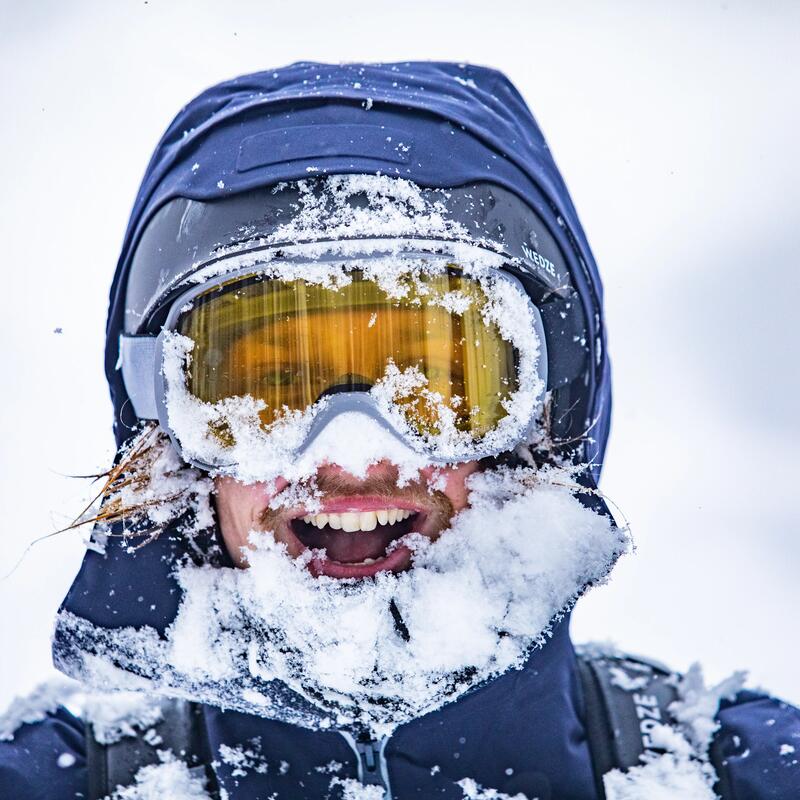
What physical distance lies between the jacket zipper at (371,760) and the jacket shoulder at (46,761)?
2.01 ft

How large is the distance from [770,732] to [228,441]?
1390 millimetres

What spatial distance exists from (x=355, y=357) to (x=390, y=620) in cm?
56

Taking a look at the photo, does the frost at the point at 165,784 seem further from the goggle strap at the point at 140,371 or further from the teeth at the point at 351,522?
the goggle strap at the point at 140,371

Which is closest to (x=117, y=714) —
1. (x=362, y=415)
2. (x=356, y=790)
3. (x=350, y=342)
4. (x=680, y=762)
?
(x=356, y=790)

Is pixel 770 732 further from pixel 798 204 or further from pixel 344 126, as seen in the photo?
pixel 798 204

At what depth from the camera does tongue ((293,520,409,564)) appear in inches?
80.1

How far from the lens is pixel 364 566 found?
1949mm

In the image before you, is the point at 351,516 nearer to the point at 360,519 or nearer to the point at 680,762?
the point at 360,519

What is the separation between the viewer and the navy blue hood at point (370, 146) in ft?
6.02

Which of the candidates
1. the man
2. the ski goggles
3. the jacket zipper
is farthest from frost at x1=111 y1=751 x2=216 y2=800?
the ski goggles

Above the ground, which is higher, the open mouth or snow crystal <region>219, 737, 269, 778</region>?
the open mouth

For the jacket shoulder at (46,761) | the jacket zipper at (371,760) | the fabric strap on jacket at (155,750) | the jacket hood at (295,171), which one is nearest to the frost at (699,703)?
the jacket hood at (295,171)

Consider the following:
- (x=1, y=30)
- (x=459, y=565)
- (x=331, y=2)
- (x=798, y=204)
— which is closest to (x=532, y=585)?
(x=459, y=565)

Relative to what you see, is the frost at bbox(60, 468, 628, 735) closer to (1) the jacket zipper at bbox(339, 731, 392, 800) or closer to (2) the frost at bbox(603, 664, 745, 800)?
(1) the jacket zipper at bbox(339, 731, 392, 800)
